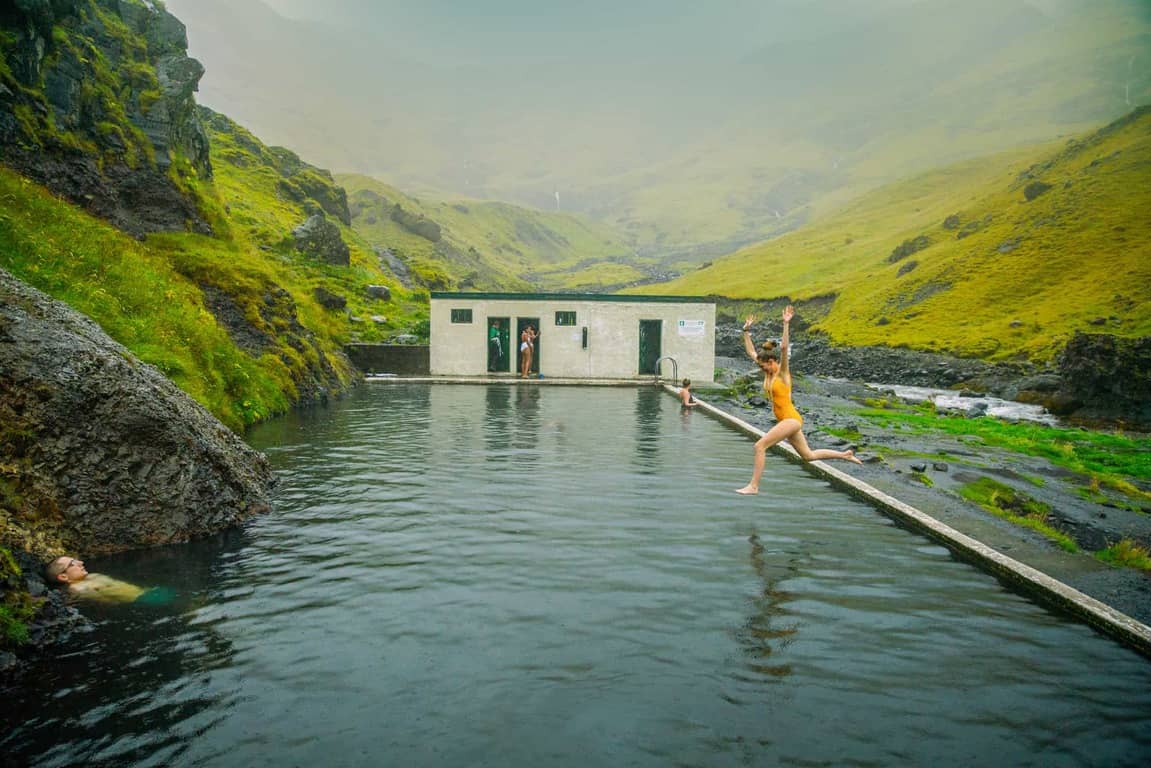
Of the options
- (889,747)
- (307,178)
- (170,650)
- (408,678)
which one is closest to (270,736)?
(408,678)

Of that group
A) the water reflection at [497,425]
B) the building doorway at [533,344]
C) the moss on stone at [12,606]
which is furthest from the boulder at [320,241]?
the moss on stone at [12,606]

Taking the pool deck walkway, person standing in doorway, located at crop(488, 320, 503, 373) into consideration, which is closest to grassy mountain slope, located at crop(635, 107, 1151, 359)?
person standing in doorway, located at crop(488, 320, 503, 373)

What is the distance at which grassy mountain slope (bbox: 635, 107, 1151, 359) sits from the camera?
190ft

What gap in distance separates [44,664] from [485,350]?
31.8 m

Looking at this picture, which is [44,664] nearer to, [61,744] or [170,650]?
[170,650]

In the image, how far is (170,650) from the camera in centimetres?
586

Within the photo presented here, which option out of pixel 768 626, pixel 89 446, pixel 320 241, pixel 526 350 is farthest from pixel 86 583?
pixel 320 241

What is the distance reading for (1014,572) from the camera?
7.95m

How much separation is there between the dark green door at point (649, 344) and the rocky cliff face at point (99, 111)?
2066 centimetres

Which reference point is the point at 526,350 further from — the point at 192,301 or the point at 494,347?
the point at 192,301

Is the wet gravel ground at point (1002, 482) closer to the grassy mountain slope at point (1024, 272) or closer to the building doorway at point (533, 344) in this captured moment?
the building doorway at point (533, 344)

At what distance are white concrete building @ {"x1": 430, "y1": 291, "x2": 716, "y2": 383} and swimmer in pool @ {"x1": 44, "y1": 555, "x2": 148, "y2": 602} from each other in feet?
97.7

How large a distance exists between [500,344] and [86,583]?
3046 cm

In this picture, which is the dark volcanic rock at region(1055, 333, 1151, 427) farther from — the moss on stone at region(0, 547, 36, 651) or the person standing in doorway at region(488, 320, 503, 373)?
the moss on stone at region(0, 547, 36, 651)
